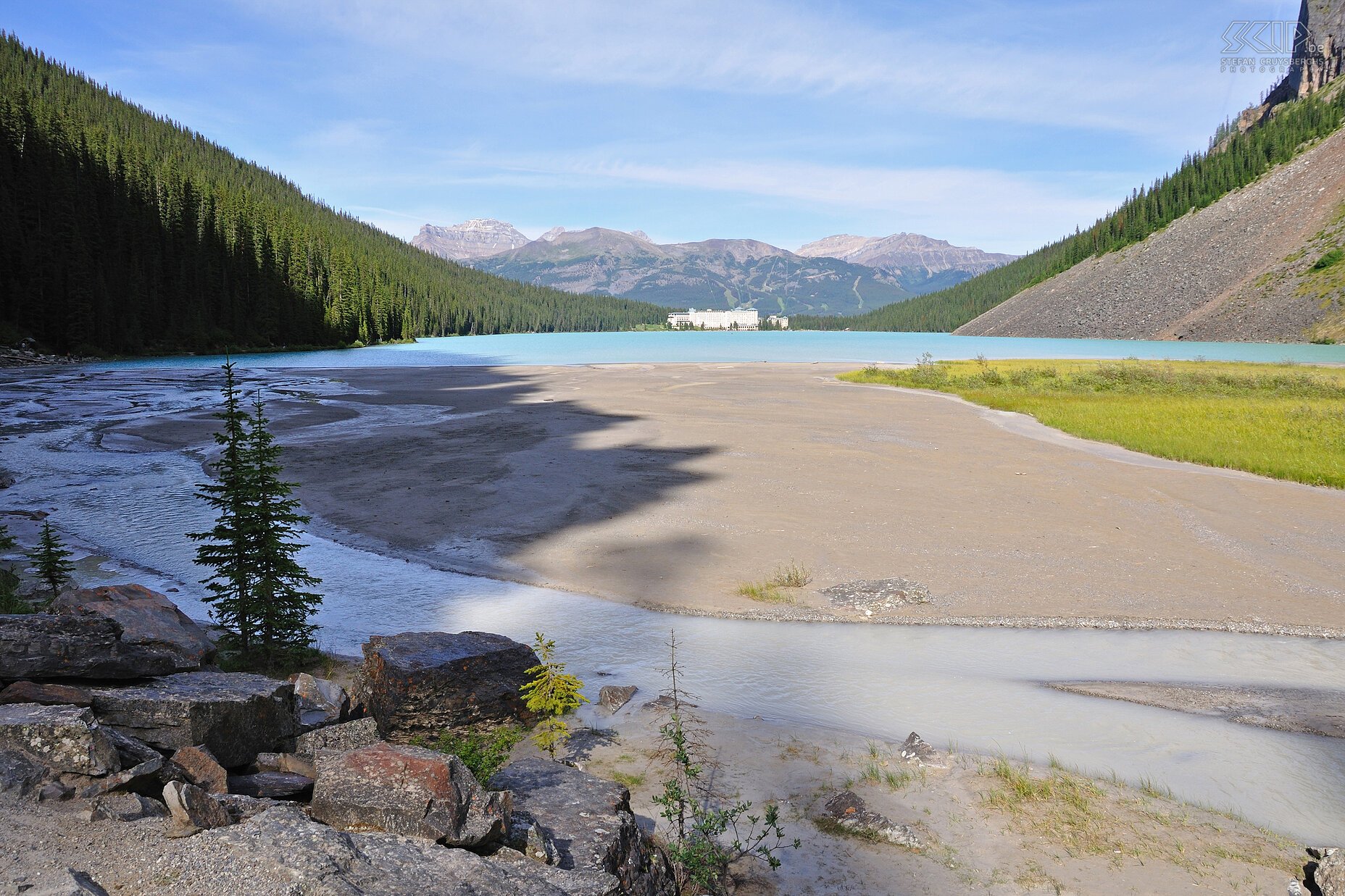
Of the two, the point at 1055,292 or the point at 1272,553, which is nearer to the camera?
the point at 1272,553

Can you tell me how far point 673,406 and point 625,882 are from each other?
32959 mm

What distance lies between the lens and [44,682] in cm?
552

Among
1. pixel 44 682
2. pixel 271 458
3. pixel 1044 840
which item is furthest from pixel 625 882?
pixel 271 458

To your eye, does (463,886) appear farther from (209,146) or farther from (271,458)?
(209,146)

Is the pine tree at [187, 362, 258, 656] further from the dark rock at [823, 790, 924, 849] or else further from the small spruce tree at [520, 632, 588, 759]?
the dark rock at [823, 790, 924, 849]

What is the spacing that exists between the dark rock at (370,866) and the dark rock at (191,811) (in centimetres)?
21

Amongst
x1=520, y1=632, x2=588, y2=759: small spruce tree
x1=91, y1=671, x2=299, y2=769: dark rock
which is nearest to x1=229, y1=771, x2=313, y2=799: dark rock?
x1=91, y1=671, x2=299, y2=769: dark rock

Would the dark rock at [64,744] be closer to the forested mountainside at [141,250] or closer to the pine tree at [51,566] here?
the pine tree at [51,566]

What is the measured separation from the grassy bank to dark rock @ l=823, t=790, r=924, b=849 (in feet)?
64.2

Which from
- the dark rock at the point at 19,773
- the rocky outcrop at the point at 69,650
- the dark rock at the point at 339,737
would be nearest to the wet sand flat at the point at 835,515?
the dark rock at the point at 339,737

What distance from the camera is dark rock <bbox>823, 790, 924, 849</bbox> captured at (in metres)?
5.91

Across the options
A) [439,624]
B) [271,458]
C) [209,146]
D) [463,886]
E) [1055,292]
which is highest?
[209,146]

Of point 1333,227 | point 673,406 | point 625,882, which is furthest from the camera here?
point 1333,227

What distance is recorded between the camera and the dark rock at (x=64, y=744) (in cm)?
434
